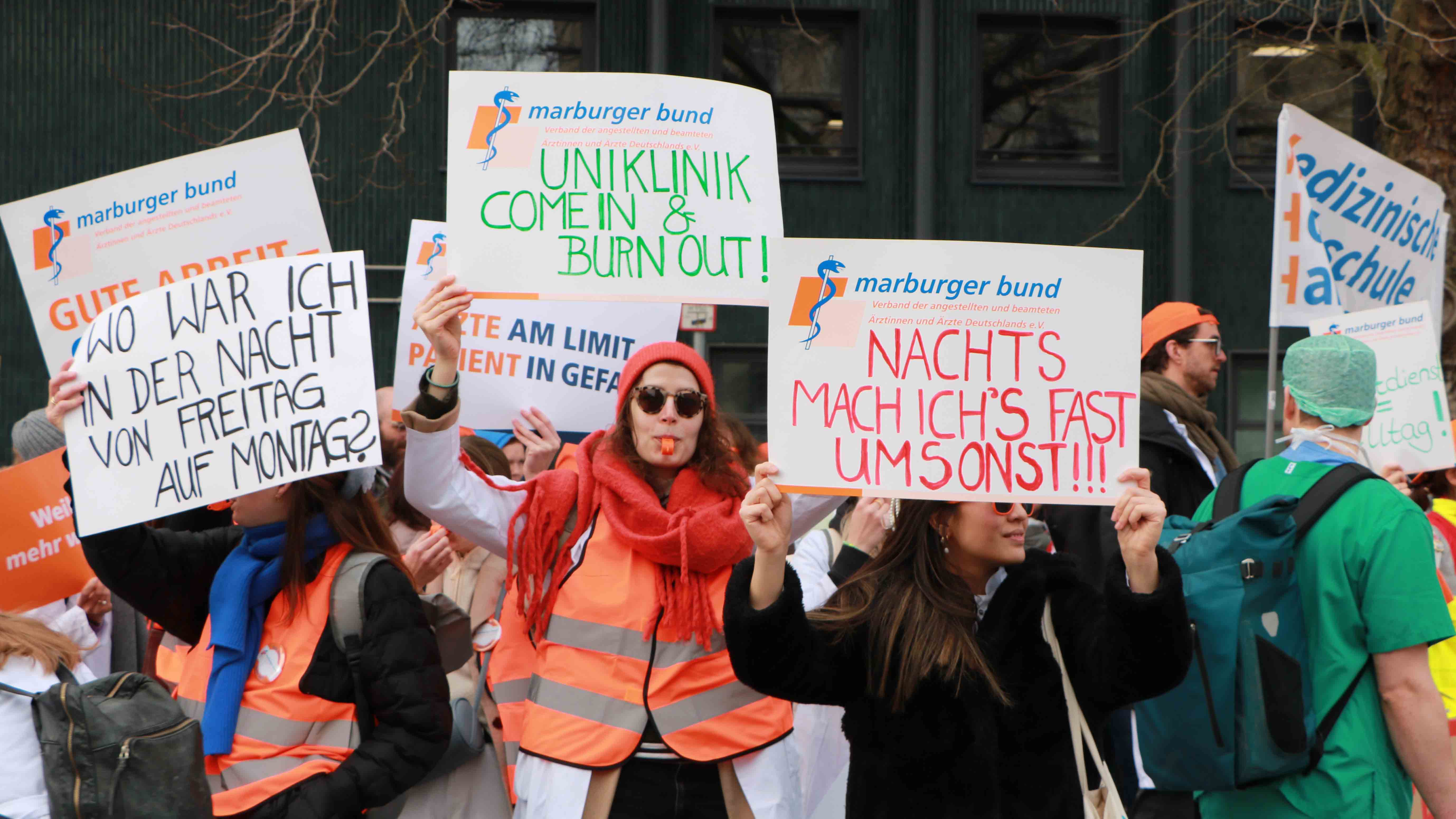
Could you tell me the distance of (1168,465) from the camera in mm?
5148

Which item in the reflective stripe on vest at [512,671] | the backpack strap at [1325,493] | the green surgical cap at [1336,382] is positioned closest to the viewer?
the backpack strap at [1325,493]

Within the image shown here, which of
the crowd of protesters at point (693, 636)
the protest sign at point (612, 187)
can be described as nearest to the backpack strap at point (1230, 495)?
the crowd of protesters at point (693, 636)

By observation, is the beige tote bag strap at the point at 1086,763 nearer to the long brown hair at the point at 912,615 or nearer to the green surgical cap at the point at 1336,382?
the long brown hair at the point at 912,615

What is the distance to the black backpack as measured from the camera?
2898mm

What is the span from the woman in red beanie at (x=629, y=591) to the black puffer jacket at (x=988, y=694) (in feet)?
2.00

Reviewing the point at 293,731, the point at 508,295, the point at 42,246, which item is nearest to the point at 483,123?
the point at 508,295

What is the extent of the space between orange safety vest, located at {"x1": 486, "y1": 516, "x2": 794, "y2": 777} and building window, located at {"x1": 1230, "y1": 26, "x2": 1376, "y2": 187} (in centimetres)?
1046

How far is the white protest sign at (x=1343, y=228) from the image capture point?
18.3ft

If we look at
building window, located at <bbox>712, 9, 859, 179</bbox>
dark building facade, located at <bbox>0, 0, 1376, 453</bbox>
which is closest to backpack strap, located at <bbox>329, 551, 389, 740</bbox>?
dark building facade, located at <bbox>0, 0, 1376, 453</bbox>

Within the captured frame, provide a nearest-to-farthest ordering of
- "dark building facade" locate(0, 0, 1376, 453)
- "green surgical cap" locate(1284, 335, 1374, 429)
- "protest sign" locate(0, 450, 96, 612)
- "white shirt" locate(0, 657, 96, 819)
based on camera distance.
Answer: "white shirt" locate(0, 657, 96, 819)
"green surgical cap" locate(1284, 335, 1374, 429)
"protest sign" locate(0, 450, 96, 612)
"dark building facade" locate(0, 0, 1376, 453)

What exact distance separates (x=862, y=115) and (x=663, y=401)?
359 inches

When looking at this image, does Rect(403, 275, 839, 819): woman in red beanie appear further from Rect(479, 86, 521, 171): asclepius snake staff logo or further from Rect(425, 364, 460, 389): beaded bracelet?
Rect(479, 86, 521, 171): asclepius snake staff logo

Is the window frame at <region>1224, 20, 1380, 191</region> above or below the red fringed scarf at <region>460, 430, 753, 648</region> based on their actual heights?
above

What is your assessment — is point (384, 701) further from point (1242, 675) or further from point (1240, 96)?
point (1240, 96)
